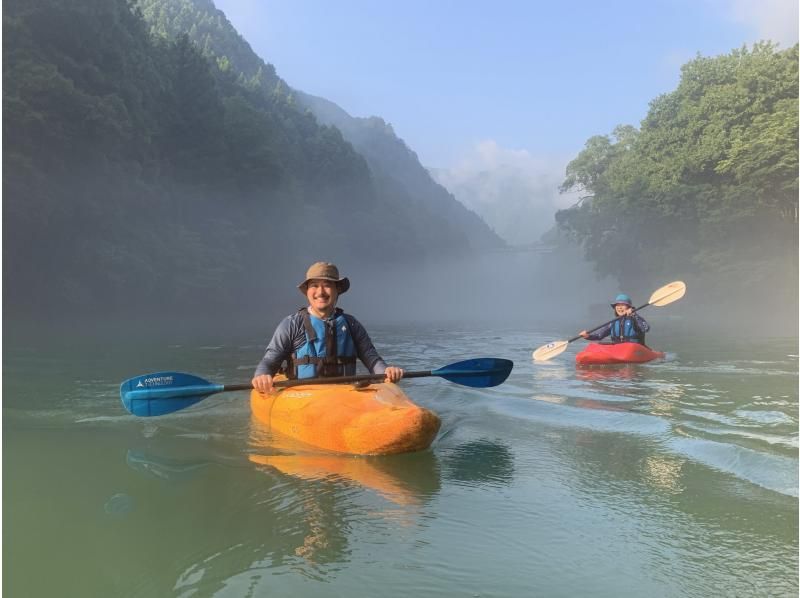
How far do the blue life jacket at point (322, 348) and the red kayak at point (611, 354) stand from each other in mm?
5268

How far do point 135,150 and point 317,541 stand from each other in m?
27.0

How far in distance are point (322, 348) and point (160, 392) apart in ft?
4.09

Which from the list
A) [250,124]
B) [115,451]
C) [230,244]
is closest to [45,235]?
[230,244]

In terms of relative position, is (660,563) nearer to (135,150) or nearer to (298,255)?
(135,150)

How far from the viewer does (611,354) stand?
356 inches

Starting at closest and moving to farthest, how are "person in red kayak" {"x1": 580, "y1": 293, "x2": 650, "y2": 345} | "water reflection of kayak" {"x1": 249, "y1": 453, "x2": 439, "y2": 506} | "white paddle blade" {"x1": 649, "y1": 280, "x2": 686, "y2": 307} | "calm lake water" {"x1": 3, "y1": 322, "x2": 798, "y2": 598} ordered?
"calm lake water" {"x1": 3, "y1": 322, "x2": 798, "y2": 598}
"water reflection of kayak" {"x1": 249, "y1": 453, "x2": 439, "y2": 506}
"person in red kayak" {"x1": 580, "y1": 293, "x2": 650, "y2": 345}
"white paddle blade" {"x1": 649, "y1": 280, "x2": 686, "y2": 307}

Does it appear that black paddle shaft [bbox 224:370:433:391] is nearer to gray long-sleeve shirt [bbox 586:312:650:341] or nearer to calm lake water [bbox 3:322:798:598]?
calm lake water [bbox 3:322:798:598]

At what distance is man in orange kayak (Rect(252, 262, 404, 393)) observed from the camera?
15.6ft

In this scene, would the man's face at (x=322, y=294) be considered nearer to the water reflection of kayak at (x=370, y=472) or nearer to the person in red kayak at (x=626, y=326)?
the water reflection of kayak at (x=370, y=472)

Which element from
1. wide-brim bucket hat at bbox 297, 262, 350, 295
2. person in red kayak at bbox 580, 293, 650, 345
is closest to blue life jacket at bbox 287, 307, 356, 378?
wide-brim bucket hat at bbox 297, 262, 350, 295

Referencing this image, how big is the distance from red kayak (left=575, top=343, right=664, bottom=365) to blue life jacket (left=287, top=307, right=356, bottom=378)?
5268 millimetres

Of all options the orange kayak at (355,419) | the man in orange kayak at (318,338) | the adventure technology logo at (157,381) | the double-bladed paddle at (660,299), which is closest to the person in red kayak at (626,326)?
the double-bladed paddle at (660,299)

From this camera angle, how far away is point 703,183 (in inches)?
1119

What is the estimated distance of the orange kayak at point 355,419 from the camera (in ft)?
12.9
